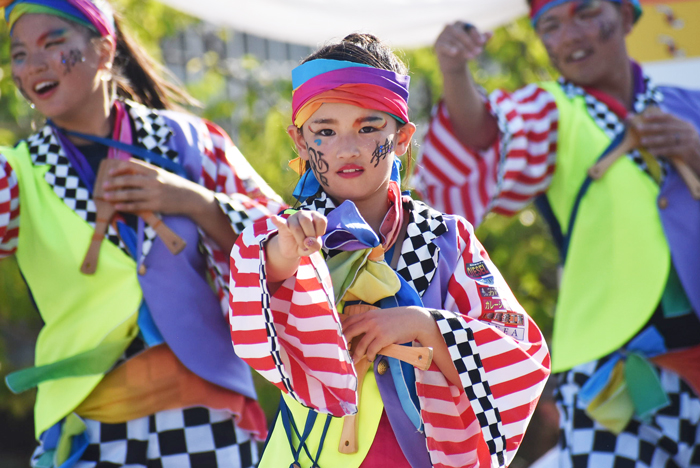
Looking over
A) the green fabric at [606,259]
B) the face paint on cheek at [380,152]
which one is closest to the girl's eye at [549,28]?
the green fabric at [606,259]

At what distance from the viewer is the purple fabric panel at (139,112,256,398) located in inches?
89.1

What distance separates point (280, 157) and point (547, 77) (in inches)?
73.2

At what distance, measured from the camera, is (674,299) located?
268 centimetres

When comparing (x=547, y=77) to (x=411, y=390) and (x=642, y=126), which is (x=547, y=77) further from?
(x=411, y=390)

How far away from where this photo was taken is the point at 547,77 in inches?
216

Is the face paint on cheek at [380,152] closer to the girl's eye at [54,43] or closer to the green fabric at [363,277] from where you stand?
the green fabric at [363,277]

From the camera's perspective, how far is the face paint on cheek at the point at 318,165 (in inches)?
70.7

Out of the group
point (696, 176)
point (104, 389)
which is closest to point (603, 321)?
point (696, 176)

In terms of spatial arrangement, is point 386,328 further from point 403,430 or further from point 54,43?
point 54,43

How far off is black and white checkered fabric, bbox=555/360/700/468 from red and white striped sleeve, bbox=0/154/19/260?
1825 millimetres

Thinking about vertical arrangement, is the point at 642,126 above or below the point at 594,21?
below

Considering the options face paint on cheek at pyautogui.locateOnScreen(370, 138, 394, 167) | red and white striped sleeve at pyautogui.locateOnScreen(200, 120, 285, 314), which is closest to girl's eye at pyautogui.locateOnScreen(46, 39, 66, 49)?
red and white striped sleeve at pyautogui.locateOnScreen(200, 120, 285, 314)

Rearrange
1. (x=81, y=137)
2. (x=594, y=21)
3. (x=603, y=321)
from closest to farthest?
(x=81, y=137) → (x=603, y=321) → (x=594, y=21)

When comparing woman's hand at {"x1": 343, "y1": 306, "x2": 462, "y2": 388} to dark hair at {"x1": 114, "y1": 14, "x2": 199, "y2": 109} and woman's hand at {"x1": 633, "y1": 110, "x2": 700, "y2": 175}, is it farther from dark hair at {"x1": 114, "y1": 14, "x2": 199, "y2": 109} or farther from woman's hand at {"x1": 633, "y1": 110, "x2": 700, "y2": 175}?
woman's hand at {"x1": 633, "y1": 110, "x2": 700, "y2": 175}
